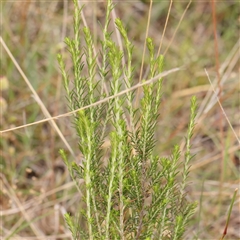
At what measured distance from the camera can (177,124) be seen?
2.58 m

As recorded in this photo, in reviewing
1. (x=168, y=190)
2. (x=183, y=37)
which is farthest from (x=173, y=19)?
(x=168, y=190)

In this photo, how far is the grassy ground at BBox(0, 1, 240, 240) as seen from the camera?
2.12 meters

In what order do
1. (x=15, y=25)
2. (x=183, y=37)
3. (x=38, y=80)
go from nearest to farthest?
(x=38, y=80), (x=15, y=25), (x=183, y=37)

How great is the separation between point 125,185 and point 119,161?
8 cm

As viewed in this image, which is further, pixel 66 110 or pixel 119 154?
pixel 66 110

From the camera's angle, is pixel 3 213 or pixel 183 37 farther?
pixel 183 37

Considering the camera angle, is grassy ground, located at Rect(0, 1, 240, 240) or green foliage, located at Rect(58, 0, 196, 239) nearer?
green foliage, located at Rect(58, 0, 196, 239)

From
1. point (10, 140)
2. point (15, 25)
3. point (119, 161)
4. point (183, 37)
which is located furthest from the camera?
point (183, 37)

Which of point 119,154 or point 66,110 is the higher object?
point 119,154

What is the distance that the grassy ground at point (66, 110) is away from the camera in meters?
2.12

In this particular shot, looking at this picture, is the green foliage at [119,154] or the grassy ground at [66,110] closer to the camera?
the green foliage at [119,154]

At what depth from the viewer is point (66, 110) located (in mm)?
2541

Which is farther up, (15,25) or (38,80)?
(15,25)

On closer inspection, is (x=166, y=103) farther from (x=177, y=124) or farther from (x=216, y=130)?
(x=216, y=130)
